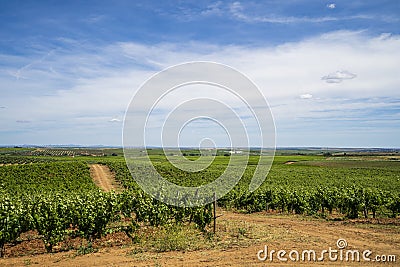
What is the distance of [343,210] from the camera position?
21.1 m

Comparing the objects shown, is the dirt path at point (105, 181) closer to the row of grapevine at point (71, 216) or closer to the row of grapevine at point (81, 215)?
the row of grapevine at point (81, 215)

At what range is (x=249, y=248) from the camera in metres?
11.8

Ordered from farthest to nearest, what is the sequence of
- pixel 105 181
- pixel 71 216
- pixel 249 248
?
pixel 105 181, pixel 71 216, pixel 249 248

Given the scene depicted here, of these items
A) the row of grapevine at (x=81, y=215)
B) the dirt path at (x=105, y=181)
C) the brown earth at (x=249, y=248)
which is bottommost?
the dirt path at (x=105, y=181)

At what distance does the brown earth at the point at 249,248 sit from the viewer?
34.2ft

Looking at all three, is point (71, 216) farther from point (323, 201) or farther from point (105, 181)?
point (105, 181)

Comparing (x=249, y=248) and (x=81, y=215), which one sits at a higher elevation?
(x=81, y=215)

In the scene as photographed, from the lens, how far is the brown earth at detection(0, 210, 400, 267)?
34.2 ft

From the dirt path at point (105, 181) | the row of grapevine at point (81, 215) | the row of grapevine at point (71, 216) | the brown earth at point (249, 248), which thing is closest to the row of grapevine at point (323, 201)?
the brown earth at point (249, 248)

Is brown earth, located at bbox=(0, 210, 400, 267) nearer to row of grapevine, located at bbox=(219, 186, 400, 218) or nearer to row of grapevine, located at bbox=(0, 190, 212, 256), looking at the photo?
row of grapevine, located at bbox=(0, 190, 212, 256)

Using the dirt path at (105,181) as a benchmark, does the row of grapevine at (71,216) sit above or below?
above

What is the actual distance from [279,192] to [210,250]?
12703 millimetres

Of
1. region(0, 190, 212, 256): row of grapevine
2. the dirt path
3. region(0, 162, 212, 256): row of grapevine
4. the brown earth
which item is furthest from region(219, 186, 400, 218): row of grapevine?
the dirt path

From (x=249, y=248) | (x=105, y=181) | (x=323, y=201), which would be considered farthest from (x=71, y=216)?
(x=105, y=181)
